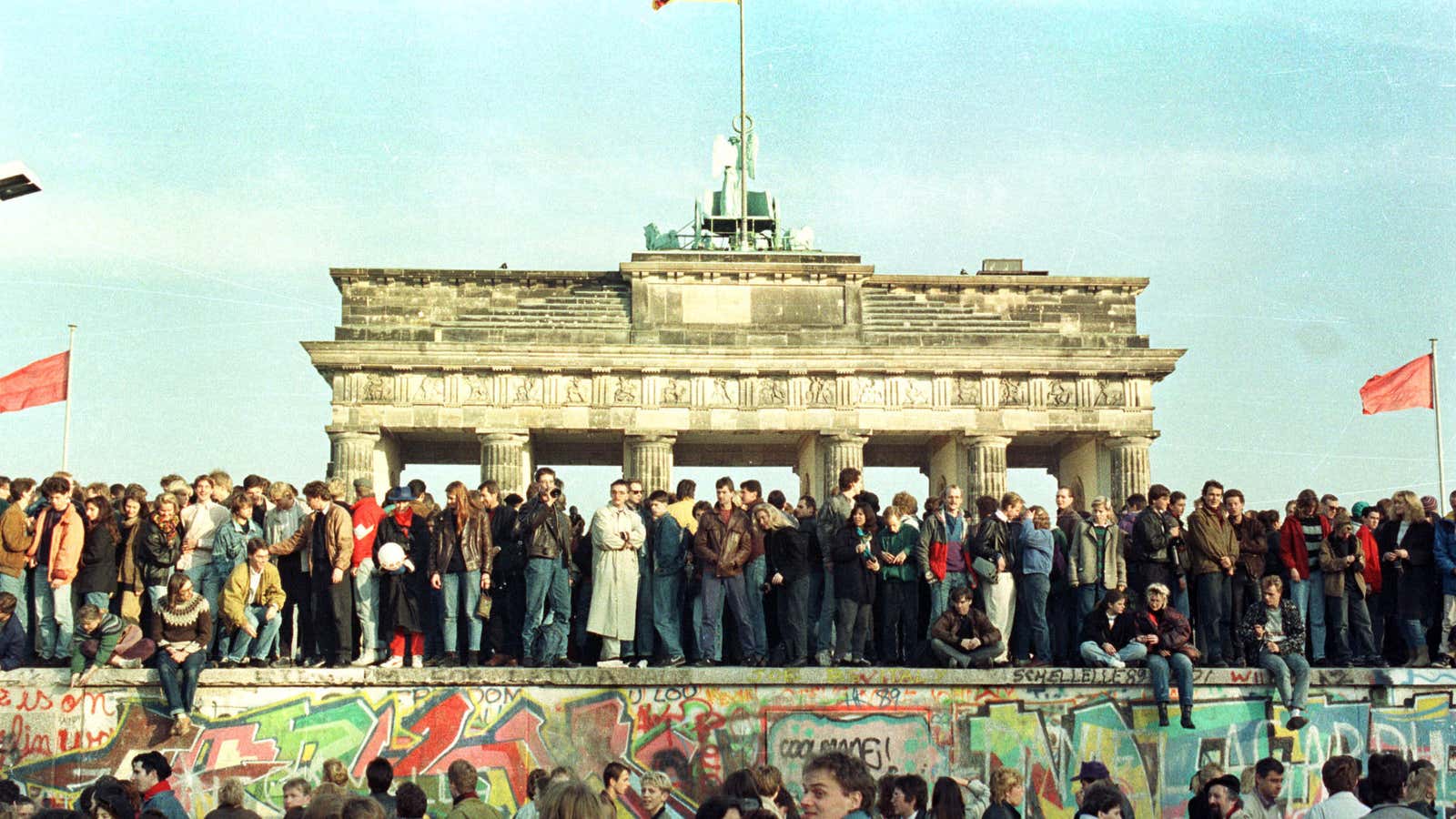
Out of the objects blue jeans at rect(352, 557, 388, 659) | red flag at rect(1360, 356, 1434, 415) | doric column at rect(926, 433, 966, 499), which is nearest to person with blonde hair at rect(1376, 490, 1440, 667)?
blue jeans at rect(352, 557, 388, 659)

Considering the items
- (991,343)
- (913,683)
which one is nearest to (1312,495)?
(913,683)

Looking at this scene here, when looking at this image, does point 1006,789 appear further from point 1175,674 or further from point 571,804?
point 1175,674

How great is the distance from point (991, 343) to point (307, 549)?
31.6m

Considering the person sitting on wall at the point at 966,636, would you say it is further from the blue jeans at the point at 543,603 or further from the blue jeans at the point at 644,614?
the blue jeans at the point at 543,603

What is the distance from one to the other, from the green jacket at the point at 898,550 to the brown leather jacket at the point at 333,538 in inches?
188

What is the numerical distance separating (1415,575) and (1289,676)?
6.08 feet

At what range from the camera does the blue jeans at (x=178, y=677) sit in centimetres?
1491

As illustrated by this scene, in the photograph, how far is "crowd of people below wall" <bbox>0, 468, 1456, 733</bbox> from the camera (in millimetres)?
15617

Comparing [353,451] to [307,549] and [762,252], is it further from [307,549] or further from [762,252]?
[307,549]

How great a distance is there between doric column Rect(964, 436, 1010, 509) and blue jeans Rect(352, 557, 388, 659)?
2988 centimetres

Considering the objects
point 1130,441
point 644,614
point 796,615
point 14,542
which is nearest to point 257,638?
point 14,542

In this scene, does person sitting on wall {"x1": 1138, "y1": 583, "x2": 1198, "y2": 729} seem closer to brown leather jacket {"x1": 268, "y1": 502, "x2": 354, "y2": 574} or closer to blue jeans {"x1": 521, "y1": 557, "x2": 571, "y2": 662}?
blue jeans {"x1": 521, "y1": 557, "x2": 571, "y2": 662}

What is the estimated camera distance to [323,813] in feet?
27.3

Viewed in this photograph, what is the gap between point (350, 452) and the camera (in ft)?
146
